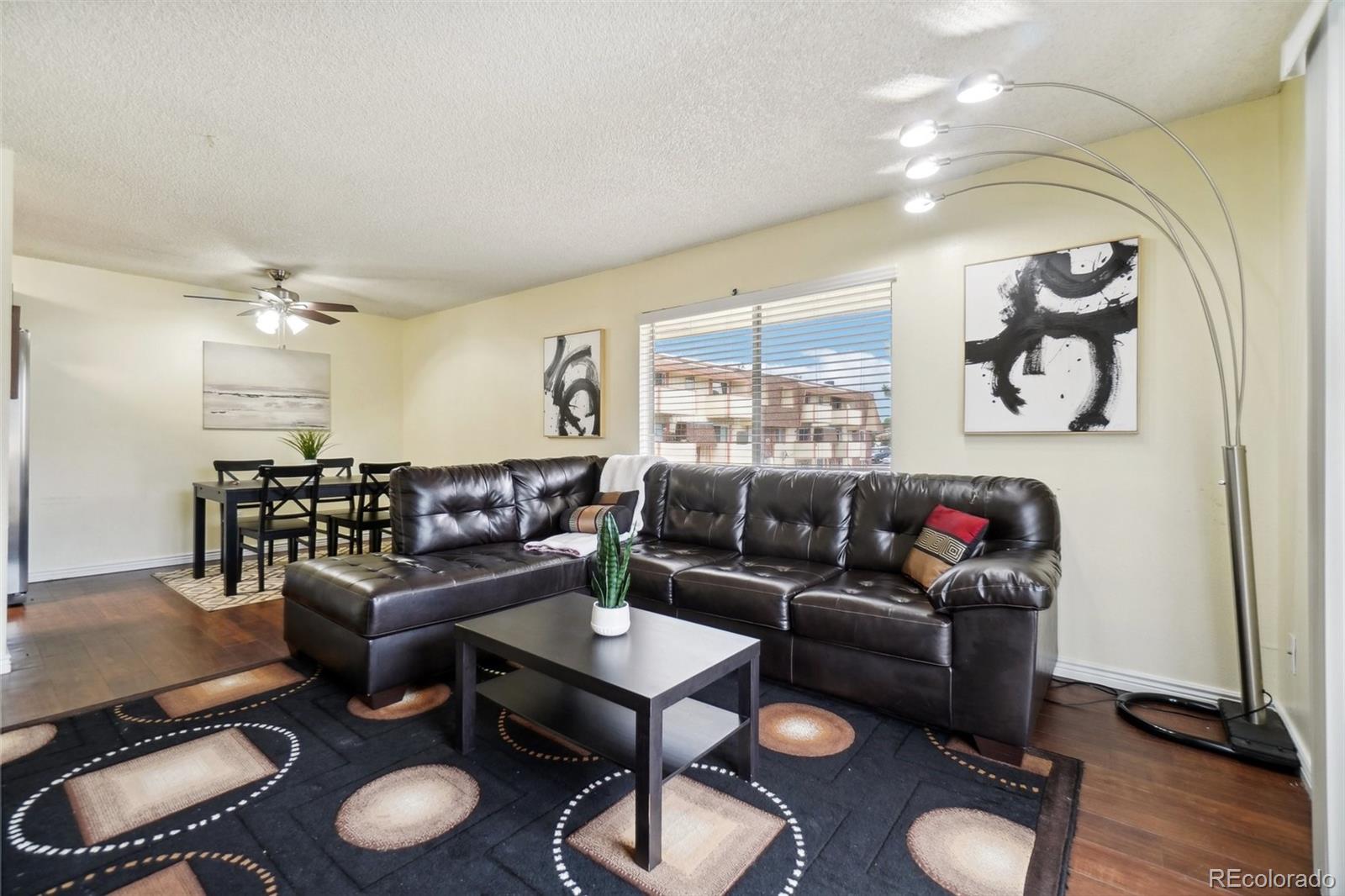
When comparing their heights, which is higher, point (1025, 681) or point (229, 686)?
point (1025, 681)

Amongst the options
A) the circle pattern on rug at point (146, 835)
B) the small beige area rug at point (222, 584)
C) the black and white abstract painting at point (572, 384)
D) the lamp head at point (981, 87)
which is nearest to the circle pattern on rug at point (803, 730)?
the circle pattern on rug at point (146, 835)

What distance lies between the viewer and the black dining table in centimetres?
407

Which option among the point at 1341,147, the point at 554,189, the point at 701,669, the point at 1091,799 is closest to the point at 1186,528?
the point at 1091,799

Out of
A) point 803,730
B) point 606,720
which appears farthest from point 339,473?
point 803,730

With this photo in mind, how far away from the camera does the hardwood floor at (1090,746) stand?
1524 mm

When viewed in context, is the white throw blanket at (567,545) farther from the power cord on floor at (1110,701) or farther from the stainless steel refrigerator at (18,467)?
the stainless steel refrigerator at (18,467)

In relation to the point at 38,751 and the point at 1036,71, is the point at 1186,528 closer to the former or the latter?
the point at 1036,71

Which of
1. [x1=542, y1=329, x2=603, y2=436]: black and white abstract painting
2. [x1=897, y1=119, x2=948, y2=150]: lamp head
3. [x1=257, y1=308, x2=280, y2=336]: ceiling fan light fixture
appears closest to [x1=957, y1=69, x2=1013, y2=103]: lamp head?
[x1=897, y1=119, x2=948, y2=150]: lamp head

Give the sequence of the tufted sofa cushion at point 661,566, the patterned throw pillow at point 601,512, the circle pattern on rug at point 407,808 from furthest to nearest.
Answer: the patterned throw pillow at point 601,512
the tufted sofa cushion at point 661,566
the circle pattern on rug at point 407,808

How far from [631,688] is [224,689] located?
2125 millimetres

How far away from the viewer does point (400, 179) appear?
307 centimetres

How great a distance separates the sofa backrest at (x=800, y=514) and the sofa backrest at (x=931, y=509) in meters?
0.08

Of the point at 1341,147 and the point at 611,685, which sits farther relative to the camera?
the point at 611,685

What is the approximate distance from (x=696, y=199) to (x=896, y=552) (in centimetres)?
221
